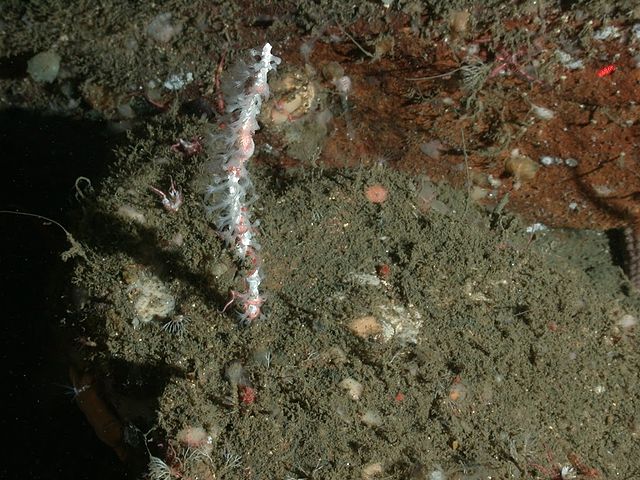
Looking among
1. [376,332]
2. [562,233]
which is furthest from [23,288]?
[562,233]

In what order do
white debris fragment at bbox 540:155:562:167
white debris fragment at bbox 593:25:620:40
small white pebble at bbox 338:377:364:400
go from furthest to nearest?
1. white debris fragment at bbox 540:155:562:167
2. small white pebble at bbox 338:377:364:400
3. white debris fragment at bbox 593:25:620:40

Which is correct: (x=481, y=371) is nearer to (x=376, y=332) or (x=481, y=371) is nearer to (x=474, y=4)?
(x=376, y=332)

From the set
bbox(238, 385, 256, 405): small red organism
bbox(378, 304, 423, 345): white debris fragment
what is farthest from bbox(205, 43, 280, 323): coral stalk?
bbox(378, 304, 423, 345): white debris fragment

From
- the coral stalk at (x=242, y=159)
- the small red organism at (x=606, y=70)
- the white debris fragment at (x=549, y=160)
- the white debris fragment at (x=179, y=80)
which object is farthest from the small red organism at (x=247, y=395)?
the small red organism at (x=606, y=70)

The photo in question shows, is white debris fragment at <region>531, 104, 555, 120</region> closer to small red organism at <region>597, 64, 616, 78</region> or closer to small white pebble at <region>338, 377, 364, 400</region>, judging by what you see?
small red organism at <region>597, 64, 616, 78</region>

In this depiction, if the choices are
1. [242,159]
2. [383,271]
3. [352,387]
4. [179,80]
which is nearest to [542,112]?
[383,271]

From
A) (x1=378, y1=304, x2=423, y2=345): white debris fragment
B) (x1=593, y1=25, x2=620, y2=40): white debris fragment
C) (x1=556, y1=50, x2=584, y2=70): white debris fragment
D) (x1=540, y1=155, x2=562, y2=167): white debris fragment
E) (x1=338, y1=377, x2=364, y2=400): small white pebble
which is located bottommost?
(x1=338, y1=377, x2=364, y2=400): small white pebble

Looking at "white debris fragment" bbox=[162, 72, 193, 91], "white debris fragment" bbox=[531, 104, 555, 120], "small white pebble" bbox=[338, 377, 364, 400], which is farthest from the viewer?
"white debris fragment" bbox=[162, 72, 193, 91]

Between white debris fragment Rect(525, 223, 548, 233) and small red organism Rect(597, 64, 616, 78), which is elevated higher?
small red organism Rect(597, 64, 616, 78)

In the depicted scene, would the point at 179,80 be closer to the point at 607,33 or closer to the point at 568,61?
the point at 568,61
